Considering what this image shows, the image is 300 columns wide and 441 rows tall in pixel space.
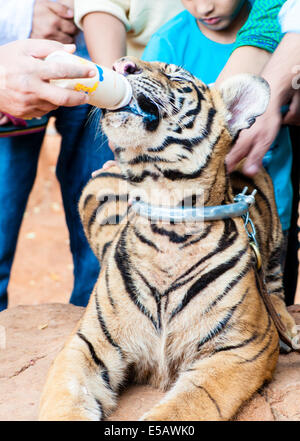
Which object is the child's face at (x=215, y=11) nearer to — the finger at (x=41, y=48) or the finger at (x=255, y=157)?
the finger at (x=255, y=157)

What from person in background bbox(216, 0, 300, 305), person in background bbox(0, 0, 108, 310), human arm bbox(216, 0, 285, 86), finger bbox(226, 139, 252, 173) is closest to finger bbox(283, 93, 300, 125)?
person in background bbox(216, 0, 300, 305)

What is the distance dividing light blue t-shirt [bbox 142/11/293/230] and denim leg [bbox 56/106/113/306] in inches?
21.7

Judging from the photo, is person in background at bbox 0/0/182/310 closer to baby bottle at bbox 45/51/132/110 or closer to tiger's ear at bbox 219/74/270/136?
tiger's ear at bbox 219/74/270/136

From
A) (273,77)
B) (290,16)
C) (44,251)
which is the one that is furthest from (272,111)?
(44,251)

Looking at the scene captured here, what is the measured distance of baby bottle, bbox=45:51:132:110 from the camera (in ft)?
5.22

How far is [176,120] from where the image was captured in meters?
1.94

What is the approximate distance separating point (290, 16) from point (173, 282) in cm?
132

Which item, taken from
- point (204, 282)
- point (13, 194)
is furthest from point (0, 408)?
point (13, 194)

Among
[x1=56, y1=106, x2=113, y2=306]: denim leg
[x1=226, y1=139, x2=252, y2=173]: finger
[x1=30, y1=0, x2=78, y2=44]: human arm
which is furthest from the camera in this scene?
[x1=56, y1=106, x2=113, y2=306]: denim leg

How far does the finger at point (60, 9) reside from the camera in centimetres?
279

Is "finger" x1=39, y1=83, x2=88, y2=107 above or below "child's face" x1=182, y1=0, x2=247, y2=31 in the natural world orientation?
below

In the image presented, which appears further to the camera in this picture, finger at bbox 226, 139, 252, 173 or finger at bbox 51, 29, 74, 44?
finger at bbox 51, 29, 74, 44

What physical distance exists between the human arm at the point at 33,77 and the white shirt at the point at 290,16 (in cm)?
111

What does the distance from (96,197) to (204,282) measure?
4.23ft
